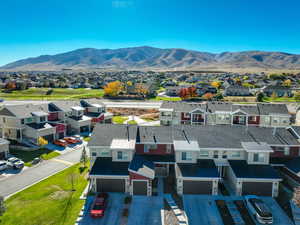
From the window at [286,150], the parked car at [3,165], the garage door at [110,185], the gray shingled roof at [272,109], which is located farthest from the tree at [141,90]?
the garage door at [110,185]

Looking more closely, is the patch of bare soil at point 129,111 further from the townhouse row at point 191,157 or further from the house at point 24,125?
the townhouse row at point 191,157

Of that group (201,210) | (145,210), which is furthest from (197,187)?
(145,210)

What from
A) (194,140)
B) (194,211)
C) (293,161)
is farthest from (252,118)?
(194,211)

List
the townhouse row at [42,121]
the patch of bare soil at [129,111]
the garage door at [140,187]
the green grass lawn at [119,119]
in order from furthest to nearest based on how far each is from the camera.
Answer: the patch of bare soil at [129,111]
the green grass lawn at [119,119]
the townhouse row at [42,121]
the garage door at [140,187]

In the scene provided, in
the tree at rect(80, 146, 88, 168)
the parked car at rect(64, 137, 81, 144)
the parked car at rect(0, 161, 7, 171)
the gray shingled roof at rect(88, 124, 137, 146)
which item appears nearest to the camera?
the gray shingled roof at rect(88, 124, 137, 146)

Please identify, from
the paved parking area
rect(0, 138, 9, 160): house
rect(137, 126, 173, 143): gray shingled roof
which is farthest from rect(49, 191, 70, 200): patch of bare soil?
the paved parking area

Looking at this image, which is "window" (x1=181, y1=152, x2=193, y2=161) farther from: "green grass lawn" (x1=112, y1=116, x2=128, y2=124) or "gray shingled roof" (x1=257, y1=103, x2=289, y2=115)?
"green grass lawn" (x1=112, y1=116, x2=128, y2=124)

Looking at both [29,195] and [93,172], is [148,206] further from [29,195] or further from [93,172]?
[29,195]
